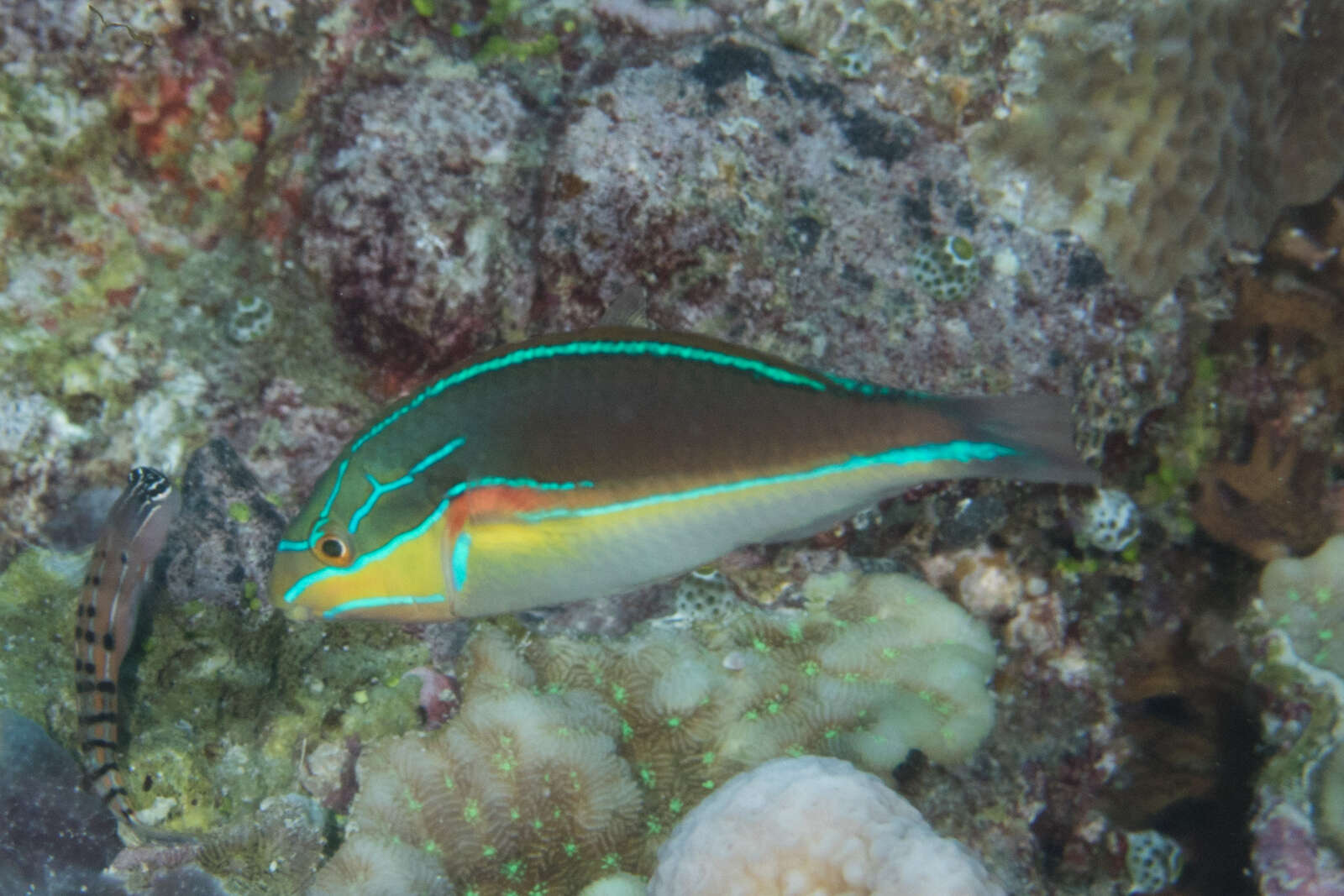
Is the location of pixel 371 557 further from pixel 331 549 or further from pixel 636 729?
pixel 636 729

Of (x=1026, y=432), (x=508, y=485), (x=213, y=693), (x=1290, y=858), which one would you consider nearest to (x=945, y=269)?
(x=1026, y=432)

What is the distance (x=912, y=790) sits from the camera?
3.64 meters

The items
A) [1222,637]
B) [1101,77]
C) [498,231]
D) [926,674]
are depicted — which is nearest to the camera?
[498,231]

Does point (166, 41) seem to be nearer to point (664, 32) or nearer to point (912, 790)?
point (664, 32)

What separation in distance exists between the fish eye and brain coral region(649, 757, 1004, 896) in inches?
57.6

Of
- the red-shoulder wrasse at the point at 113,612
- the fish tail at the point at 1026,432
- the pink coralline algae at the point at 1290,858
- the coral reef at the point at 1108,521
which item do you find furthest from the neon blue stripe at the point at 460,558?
the pink coralline algae at the point at 1290,858

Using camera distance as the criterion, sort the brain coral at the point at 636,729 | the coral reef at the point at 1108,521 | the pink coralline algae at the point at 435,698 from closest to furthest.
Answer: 1. the brain coral at the point at 636,729
2. the pink coralline algae at the point at 435,698
3. the coral reef at the point at 1108,521

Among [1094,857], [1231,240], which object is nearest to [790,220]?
[1231,240]

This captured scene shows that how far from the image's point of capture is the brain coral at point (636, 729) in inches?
131

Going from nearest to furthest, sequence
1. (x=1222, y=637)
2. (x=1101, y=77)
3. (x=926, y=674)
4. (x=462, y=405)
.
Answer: (x=462, y=405) < (x=926, y=674) < (x=1101, y=77) < (x=1222, y=637)

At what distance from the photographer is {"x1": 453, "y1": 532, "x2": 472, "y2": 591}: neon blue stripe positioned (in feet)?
7.33

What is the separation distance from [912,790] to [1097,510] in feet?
5.65

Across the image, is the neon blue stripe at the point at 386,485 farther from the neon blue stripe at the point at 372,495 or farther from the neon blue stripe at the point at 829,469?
the neon blue stripe at the point at 829,469

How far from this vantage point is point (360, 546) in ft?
7.16
